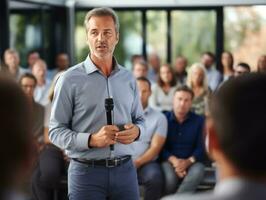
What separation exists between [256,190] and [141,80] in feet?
14.7

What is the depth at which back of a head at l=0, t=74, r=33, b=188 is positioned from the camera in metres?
1.24

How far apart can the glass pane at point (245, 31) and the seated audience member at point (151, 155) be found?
16.6 feet

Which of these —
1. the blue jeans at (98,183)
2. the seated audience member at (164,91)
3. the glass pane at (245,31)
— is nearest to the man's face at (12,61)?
the seated audience member at (164,91)

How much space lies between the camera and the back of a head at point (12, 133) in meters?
1.24

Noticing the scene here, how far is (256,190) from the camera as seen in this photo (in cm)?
124

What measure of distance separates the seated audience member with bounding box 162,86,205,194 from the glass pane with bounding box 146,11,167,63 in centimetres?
549

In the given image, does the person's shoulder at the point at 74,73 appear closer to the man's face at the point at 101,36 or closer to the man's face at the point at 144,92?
the man's face at the point at 101,36

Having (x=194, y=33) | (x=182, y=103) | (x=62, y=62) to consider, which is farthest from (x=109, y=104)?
(x=194, y=33)

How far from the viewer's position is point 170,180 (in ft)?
17.3

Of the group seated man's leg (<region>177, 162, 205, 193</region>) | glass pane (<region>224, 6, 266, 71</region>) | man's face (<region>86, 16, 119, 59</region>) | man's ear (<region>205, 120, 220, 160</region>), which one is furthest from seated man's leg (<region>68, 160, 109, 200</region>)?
glass pane (<region>224, 6, 266, 71</region>)

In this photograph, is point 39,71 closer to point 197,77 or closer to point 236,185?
point 197,77

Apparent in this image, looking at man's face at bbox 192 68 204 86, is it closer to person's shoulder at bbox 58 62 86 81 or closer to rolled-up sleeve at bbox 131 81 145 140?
rolled-up sleeve at bbox 131 81 145 140

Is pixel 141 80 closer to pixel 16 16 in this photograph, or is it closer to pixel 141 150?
pixel 141 150

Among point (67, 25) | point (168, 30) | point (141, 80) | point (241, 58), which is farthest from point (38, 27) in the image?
point (141, 80)
